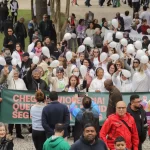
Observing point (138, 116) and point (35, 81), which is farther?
point (35, 81)

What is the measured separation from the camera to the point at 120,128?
9586 mm

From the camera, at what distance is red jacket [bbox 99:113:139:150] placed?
9.59 m

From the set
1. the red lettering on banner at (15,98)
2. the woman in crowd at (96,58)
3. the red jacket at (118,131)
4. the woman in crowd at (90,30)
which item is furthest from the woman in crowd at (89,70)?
the woman in crowd at (90,30)

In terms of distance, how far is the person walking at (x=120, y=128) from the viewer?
9586 mm

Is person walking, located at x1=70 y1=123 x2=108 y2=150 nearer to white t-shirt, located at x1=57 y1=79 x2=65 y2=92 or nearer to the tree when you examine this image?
white t-shirt, located at x1=57 y1=79 x2=65 y2=92

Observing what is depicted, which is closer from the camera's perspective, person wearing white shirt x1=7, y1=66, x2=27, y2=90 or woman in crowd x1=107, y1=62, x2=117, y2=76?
person wearing white shirt x1=7, y1=66, x2=27, y2=90

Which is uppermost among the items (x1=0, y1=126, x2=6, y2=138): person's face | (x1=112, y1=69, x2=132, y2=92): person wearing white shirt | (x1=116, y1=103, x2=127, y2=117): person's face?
(x1=116, y1=103, x2=127, y2=117): person's face

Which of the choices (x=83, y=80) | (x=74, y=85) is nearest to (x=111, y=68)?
(x=83, y=80)

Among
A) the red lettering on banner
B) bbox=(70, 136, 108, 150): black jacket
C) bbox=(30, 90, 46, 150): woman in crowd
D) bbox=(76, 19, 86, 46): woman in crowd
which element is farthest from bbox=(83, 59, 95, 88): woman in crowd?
bbox=(76, 19, 86, 46): woman in crowd

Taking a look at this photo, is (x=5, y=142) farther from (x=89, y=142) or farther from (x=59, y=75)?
(x=59, y=75)

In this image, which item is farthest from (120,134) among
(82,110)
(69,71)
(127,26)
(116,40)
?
(127,26)

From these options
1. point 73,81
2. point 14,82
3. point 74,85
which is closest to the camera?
point 73,81

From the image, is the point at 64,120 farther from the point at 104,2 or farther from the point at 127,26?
the point at 104,2

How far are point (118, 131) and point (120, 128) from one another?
5 cm
